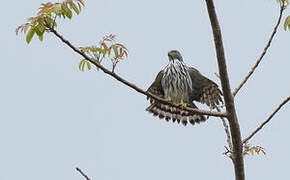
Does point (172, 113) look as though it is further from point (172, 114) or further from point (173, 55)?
point (173, 55)

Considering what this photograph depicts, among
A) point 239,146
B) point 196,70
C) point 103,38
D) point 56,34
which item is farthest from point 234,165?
point 196,70

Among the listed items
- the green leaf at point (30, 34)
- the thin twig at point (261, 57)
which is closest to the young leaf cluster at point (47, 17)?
the green leaf at point (30, 34)

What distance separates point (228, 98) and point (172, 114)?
3614mm

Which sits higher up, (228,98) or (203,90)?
(203,90)

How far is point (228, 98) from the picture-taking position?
159 inches

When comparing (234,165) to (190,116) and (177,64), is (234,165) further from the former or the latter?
(177,64)

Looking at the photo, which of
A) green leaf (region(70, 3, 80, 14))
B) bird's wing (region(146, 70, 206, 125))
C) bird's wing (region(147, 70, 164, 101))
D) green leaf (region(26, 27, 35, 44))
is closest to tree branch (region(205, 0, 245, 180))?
green leaf (region(70, 3, 80, 14))

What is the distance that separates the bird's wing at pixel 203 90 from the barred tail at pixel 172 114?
11.7 inches

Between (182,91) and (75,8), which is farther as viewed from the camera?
(182,91)

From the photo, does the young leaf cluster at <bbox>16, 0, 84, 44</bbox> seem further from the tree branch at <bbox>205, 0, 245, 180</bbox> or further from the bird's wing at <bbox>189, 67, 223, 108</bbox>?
the bird's wing at <bbox>189, 67, 223, 108</bbox>

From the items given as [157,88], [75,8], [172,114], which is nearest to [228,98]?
[75,8]

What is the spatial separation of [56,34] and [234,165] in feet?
6.31

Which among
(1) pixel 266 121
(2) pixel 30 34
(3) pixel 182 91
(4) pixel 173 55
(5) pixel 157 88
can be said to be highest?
(4) pixel 173 55

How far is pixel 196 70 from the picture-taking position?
7.94 m
